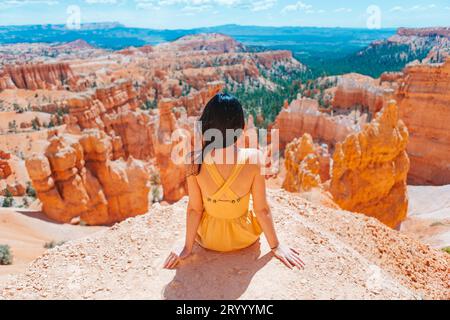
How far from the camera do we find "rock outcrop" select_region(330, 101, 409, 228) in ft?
39.3

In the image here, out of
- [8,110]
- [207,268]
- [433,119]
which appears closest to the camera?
[207,268]

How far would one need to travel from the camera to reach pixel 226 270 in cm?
342

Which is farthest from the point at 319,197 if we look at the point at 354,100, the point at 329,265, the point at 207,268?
the point at 354,100

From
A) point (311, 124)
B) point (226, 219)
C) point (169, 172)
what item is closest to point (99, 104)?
point (169, 172)

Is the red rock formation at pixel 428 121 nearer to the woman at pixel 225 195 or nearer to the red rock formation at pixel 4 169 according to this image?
the woman at pixel 225 195

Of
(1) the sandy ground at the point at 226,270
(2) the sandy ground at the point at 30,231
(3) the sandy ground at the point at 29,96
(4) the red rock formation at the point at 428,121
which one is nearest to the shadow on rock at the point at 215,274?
(1) the sandy ground at the point at 226,270

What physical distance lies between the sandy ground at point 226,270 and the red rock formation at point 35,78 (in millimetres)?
60163

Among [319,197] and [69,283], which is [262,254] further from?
[319,197]

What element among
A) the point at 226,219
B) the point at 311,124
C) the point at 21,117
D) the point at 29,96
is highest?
the point at 226,219

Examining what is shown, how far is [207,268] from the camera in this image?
3.48 metres

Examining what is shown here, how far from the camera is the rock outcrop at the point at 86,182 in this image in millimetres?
12859

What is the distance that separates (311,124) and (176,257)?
24.1 m

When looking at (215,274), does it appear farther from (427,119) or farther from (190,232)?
(427,119)
